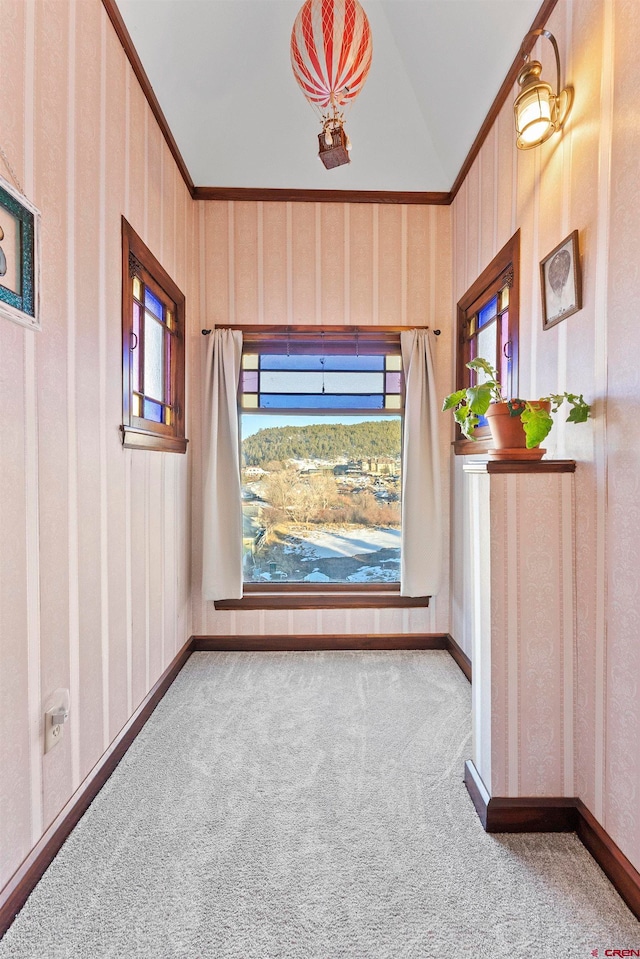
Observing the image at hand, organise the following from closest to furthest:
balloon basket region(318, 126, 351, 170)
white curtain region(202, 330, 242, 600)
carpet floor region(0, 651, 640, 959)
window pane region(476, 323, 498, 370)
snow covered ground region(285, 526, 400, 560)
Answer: carpet floor region(0, 651, 640, 959) → balloon basket region(318, 126, 351, 170) → window pane region(476, 323, 498, 370) → white curtain region(202, 330, 242, 600) → snow covered ground region(285, 526, 400, 560)

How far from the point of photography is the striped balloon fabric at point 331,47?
1524mm

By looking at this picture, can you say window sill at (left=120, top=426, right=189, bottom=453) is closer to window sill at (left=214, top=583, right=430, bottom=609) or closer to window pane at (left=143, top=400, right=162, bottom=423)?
window pane at (left=143, top=400, right=162, bottom=423)

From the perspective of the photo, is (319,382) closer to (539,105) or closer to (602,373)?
(539,105)

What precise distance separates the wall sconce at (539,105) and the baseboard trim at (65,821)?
8.88 ft

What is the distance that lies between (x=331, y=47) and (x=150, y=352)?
4.91 feet

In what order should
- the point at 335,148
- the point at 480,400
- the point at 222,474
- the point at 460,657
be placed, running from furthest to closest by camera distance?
the point at 222,474 → the point at 460,657 → the point at 335,148 → the point at 480,400

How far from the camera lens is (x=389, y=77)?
97.4 inches

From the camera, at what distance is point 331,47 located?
1.55 m

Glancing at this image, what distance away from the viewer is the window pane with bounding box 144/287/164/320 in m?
2.34

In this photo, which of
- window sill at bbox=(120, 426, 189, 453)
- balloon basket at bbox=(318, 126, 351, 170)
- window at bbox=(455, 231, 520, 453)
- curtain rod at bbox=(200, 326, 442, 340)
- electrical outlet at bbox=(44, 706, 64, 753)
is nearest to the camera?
electrical outlet at bbox=(44, 706, 64, 753)

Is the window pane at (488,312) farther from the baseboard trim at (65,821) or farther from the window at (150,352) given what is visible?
the baseboard trim at (65,821)

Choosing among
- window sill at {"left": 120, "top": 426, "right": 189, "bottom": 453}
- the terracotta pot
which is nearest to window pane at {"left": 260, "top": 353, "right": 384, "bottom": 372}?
window sill at {"left": 120, "top": 426, "right": 189, "bottom": 453}

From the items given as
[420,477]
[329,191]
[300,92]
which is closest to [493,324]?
[420,477]

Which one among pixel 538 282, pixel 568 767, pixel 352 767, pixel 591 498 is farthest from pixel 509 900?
pixel 538 282
